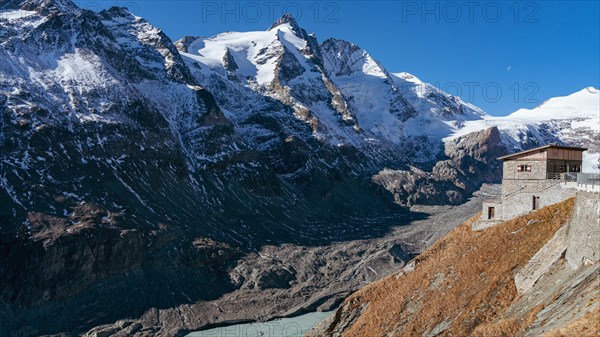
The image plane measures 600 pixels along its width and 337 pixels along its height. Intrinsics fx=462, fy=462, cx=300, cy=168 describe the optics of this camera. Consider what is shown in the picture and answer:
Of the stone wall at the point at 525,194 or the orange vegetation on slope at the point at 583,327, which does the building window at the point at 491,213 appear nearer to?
the stone wall at the point at 525,194

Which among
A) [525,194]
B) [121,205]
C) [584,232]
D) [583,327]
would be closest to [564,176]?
[525,194]

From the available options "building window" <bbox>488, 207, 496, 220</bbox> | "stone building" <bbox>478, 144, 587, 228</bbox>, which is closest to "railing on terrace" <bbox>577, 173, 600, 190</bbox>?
"stone building" <bbox>478, 144, 587, 228</bbox>

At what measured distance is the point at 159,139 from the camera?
6516 inches

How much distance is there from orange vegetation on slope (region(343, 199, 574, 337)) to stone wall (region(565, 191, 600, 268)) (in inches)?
157

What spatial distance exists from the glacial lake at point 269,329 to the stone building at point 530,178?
60.4 metres

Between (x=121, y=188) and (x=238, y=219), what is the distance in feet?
133

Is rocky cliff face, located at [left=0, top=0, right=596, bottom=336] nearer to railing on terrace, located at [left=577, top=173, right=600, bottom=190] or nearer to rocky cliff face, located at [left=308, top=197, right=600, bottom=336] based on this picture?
rocky cliff face, located at [left=308, top=197, right=600, bottom=336]

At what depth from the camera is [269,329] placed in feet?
322

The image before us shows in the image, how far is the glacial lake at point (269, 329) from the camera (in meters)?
95.3

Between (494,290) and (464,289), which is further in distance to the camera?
(464,289)

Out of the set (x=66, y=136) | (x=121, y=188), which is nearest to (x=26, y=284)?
(x=121, y=188)

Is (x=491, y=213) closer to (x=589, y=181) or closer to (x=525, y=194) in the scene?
(x=525, y=194)

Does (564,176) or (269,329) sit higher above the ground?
(564,176)

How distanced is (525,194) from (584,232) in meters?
15.2
